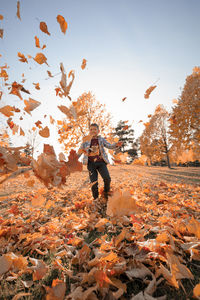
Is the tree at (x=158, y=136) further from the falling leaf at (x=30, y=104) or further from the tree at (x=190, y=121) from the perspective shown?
the falling leaf at (x=30, y=104)

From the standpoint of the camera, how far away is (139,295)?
3.03 ft

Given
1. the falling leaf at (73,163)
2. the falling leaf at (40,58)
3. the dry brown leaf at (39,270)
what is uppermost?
the falling leaf at (40,58)

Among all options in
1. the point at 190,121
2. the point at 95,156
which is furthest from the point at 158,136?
the point at 95,156

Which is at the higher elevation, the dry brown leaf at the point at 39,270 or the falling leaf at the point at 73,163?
the falling leaf at the point at 73,163

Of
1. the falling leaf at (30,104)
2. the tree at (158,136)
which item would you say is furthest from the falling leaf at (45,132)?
the tree at (158,136)

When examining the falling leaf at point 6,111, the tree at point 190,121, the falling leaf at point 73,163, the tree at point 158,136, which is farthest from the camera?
the tree at point 158,136

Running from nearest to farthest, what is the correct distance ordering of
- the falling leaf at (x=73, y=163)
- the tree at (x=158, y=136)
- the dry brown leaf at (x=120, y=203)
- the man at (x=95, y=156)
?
the falling leaf at (x=73, y=163) < the dry brown leaf at (x=120, y=203) < the man at (x=95, y=156) < the tree at (x=158, y=136)

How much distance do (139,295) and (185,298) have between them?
288 millimetres

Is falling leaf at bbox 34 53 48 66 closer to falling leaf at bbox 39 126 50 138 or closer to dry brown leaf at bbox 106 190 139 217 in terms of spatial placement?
falling leaf at bbox 39 126 50 138

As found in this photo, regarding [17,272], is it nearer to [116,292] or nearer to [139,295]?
[116,292]

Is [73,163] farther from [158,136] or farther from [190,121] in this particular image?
[158,136]

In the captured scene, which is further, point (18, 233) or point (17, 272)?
point (18, 233)

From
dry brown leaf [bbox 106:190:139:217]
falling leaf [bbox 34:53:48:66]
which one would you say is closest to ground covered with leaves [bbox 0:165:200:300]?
dry brown leaf [bbox 106:190:139:217]

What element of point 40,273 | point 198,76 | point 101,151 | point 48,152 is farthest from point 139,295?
point 198,76
